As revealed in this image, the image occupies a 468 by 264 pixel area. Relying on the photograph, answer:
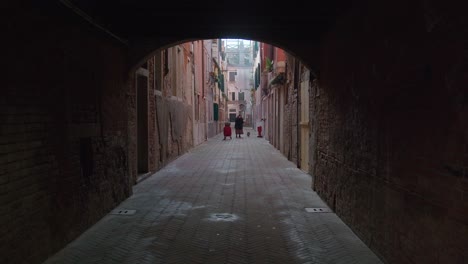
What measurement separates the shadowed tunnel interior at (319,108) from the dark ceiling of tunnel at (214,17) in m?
0.03

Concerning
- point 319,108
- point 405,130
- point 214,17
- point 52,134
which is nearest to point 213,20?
point 214,17

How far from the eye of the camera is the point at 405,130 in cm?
398

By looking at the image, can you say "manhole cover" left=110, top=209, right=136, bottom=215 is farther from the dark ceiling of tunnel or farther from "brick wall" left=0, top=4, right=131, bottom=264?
the dark ceiling of tunnel

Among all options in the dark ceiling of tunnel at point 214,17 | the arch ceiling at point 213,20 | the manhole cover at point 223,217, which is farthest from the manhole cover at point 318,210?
the dark ceiling of tunnel at point 214,17

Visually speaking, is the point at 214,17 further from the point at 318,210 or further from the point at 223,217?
the point at 318,210

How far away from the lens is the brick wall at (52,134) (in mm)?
4066

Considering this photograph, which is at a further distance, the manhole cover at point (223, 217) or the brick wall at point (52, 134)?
the manhole cover at point (223, 217)

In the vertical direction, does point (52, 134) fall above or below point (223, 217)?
above

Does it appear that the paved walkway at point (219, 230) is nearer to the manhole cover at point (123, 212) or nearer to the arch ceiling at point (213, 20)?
the manhole cover at point (123, 212)

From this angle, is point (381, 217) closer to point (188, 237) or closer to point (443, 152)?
point (443, 152)

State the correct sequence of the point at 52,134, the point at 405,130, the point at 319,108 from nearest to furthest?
the point at 405,130, the point at 52,134, the point at 319,108

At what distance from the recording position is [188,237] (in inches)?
219

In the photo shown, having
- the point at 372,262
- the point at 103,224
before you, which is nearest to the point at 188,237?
the point at 103,224

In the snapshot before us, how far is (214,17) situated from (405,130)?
13.9ft
